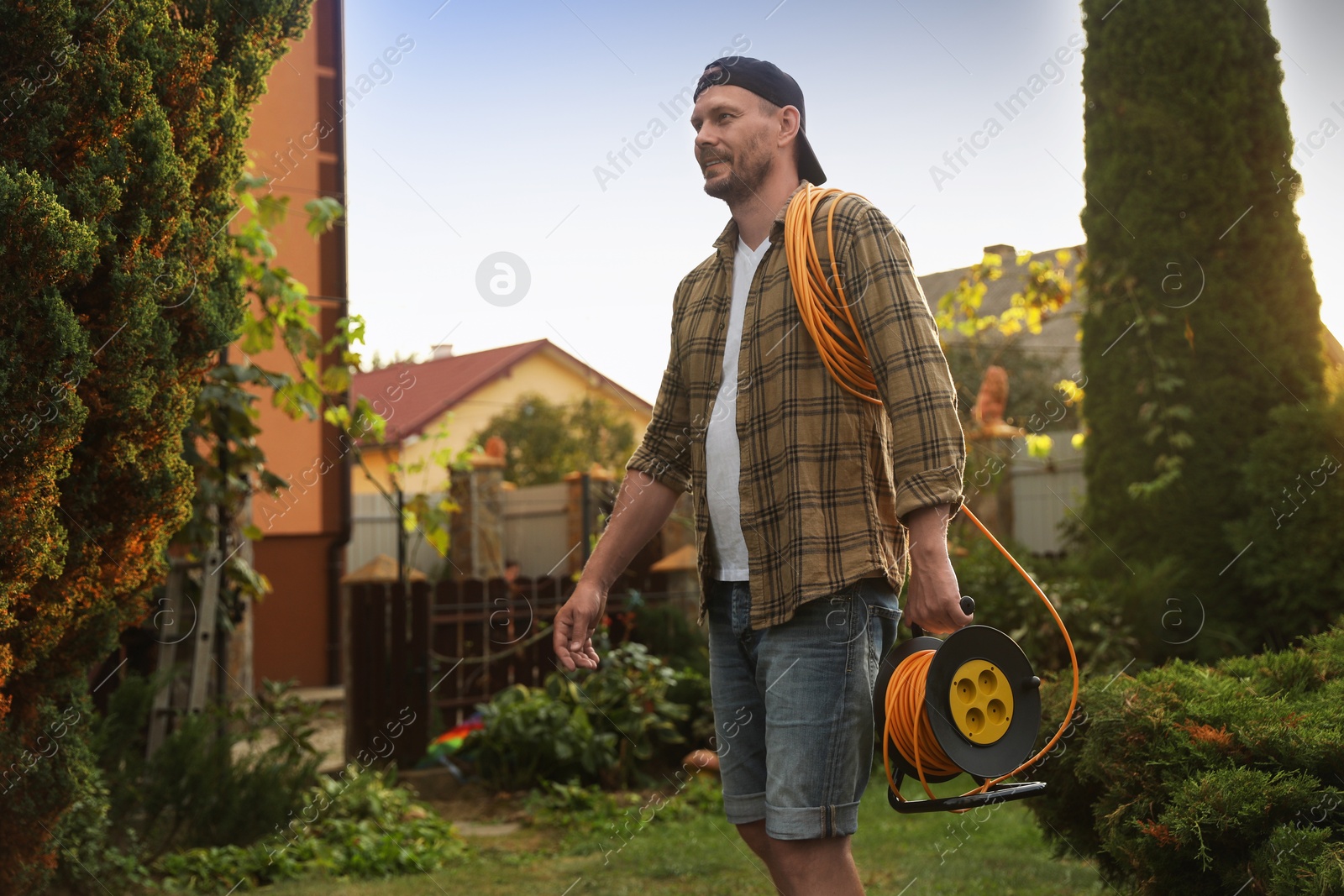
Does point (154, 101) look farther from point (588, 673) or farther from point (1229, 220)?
point (1229, 220)

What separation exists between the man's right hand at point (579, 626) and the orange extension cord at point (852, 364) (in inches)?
28.3

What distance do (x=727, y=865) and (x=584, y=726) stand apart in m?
1.80

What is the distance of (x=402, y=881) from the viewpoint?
447 cm

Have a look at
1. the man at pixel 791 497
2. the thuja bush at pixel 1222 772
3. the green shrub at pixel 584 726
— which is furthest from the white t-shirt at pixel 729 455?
the green shrub at pixel 584 726

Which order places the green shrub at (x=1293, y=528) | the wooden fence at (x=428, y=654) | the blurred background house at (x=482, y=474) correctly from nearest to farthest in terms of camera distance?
the green shrub at (x=1293, y=528) < the wooden fence at (x=428, y=654) < the blurred background house at (x=482, y=474)

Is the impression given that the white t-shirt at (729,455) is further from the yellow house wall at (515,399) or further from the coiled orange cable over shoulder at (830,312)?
the yellow house wall at (515,399)

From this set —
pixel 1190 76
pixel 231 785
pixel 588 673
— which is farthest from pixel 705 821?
pixel 1190 76

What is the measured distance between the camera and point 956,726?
6.64ft

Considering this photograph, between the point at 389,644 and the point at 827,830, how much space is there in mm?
5143

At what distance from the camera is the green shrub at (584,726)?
6.13 meters

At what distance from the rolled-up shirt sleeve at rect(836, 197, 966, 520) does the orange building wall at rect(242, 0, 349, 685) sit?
7.07 m

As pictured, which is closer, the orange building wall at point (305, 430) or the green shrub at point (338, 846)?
the green shrub at point (338, 846)

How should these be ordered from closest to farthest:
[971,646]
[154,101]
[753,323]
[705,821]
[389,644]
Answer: [971,646] → [753,323] → [154,101] → [705,821] → [389,644]

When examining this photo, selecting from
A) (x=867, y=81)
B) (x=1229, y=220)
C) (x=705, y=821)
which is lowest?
(x=705, y=821)
